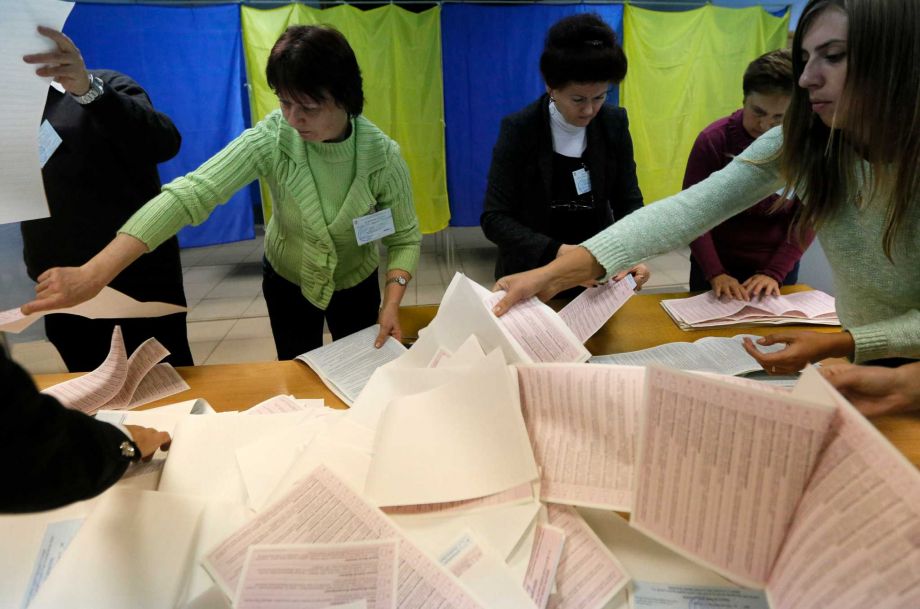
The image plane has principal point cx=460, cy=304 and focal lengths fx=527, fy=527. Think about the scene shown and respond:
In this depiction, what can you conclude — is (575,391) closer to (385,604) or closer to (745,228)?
(385,604)

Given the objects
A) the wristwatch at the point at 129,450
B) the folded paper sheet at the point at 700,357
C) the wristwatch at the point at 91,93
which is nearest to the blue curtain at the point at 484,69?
the wristwatch at the point at 91,93

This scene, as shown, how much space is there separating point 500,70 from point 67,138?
304 cm

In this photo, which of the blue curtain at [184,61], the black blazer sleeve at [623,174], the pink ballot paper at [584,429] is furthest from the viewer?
the blue curtain at [184,61]

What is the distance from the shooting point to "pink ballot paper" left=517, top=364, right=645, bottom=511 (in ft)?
2.15

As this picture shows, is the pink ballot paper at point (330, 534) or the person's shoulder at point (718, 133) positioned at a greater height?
the person's shoulder at point (718, 133)

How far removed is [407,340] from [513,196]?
61cm

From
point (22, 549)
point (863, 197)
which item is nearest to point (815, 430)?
point (863, 197)

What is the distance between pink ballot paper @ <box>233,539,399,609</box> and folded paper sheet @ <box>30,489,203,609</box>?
3.9 inches

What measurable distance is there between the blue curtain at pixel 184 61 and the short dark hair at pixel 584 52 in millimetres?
2917

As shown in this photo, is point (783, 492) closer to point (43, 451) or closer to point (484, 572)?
point (484, 572)

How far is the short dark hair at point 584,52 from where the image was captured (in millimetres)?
1368

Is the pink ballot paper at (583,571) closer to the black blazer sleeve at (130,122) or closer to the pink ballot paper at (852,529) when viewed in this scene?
the pink ballot paper at (852,529)

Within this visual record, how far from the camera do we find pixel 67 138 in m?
1.34

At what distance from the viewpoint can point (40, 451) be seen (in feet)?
1.44
